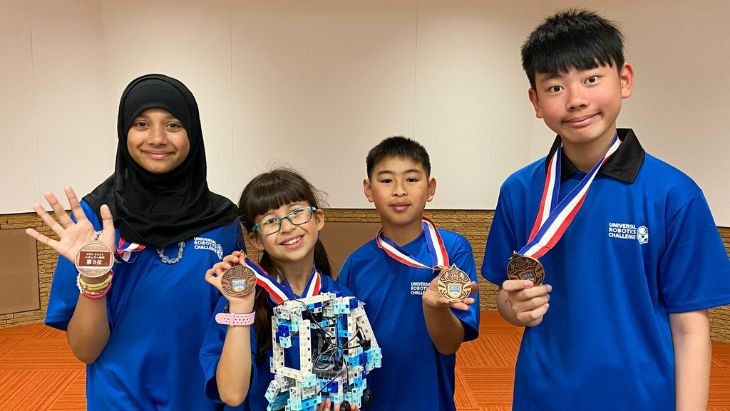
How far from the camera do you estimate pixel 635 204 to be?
4.08 ft

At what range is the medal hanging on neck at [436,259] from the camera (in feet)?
4.83

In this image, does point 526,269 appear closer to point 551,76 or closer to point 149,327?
point 551,76

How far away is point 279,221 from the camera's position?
5.59ft

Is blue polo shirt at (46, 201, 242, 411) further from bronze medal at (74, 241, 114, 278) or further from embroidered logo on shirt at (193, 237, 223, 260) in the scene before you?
bronze medal at (74, 241, 114, 278)

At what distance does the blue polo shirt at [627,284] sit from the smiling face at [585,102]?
11 centimetres

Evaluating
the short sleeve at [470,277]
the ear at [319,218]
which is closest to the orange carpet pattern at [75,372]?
the short sleeve at [470,277]

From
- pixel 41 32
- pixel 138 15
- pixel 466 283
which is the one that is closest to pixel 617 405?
pixel 466 283

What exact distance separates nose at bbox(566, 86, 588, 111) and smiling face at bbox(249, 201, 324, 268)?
963 mm

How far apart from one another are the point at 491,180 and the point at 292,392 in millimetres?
4298

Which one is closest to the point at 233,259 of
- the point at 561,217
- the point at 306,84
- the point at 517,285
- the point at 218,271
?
the point at 218,271

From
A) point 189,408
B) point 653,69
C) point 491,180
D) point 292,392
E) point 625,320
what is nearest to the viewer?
point 625,320

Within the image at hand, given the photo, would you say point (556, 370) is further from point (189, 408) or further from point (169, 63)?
point (169, 63)

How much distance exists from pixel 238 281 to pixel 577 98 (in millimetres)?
1108

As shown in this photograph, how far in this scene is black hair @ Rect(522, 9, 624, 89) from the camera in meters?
1.27
